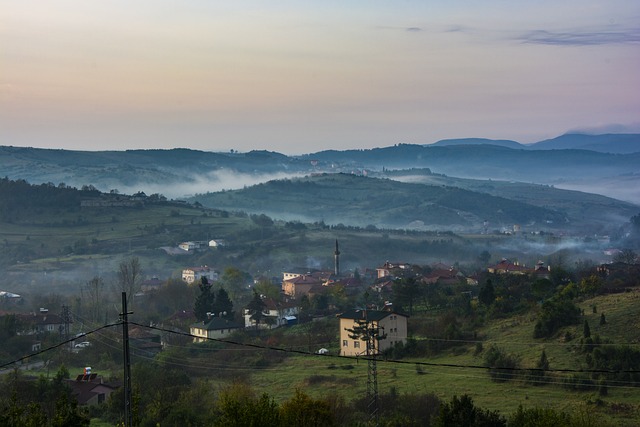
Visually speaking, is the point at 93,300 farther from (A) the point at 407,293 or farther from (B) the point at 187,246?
(B) the point at 187,246

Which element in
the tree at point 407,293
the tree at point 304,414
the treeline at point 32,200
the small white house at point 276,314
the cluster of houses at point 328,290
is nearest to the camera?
the tree at point 304,414

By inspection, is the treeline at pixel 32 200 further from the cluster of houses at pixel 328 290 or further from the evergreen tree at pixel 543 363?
the evergreen tree at pixel 543 363

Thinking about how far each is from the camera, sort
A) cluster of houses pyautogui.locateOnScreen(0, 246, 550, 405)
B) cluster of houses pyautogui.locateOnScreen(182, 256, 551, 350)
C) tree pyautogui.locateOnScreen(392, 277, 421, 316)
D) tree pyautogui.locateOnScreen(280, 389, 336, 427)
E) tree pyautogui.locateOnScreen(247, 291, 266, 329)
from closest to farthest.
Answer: tree pyautogui.locateOnScreen(280, 389, 336, 427), cluster of houses pyautogui.locateOnScreen(0, 246, 550, 405), cluster of houses pyautogui.locateOnScreen(182, 256, 551, 350), tree pyautogui.locateOnScreen(392, 277, 421, 316), tree pyautogui.locateOnScreen(247, 291, 266, 329)

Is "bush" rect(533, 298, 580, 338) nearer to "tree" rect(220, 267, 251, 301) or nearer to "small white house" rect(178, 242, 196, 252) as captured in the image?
"tree" rect(220, 267, 251, 301)

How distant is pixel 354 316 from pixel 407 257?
221 feet

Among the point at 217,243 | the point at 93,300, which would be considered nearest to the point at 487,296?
the point at 93,300

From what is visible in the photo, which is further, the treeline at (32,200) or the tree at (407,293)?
the treeline at (32,200)

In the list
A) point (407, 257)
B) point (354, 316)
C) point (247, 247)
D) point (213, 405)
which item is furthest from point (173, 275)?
point (213, 405)

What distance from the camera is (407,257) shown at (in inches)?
4491

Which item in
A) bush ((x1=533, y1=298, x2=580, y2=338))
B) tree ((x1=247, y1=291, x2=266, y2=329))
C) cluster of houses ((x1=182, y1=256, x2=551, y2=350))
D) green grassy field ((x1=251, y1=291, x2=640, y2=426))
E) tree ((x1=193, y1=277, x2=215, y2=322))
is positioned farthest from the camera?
tree ((x1=193, y1=277, x2=215, y2=322))

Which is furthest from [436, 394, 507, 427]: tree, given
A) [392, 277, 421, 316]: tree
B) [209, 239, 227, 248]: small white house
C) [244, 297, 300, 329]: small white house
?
[209, 239, 227, 248]: small white house

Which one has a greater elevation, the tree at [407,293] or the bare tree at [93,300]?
the tree at [407,293]

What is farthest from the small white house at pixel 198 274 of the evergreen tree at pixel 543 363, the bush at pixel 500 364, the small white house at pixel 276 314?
the evergreen tree at pixel 543 363

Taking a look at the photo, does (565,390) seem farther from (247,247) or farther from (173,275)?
(247,247)
